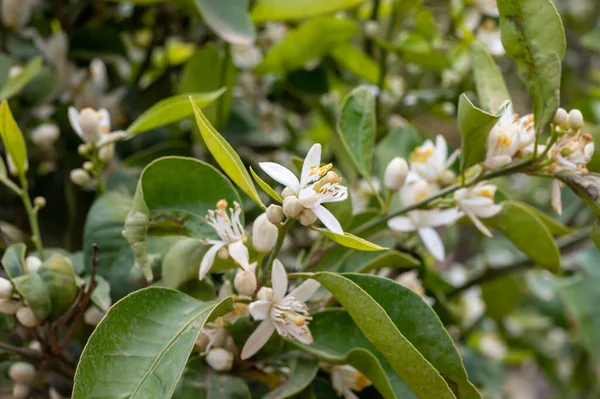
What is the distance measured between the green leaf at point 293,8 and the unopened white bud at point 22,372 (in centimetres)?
54

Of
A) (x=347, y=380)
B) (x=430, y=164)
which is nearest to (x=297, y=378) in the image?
(x=347, y=380)

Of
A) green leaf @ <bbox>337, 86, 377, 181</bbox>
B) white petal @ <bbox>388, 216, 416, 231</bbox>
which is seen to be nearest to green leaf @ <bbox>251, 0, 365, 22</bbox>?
green leaf @ <bbox>337, 86, 377, 181</bbox>

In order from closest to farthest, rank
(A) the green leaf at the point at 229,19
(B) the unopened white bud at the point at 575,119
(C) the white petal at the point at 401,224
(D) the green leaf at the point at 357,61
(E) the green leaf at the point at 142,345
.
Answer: (E) the green leaf at the point at 142,345
(B) the unopened white bud at the point at 575,119
(C) the white petal at the point at 401,224
(A) the green leaf at the point at 229,19
(D) the green leaf at the point at 357,61

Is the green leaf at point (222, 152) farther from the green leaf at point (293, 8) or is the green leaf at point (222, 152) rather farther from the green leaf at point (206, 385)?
the green leaf at point (293, 8)

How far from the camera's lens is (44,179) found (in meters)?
0.84

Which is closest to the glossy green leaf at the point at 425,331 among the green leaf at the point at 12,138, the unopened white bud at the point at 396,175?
the unopened white bud at the point at 396,175

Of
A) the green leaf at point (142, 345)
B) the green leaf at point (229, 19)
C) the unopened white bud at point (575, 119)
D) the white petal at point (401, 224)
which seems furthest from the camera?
the green leaf at point (229, 19)

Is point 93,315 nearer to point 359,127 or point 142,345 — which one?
point 142,345

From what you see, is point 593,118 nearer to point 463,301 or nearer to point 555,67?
point 463,301

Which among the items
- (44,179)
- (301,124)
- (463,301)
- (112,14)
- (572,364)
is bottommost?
(572,364)

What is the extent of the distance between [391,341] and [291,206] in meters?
0.11

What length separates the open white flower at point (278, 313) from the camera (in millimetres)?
470

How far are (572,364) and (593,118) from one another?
2.32 ft

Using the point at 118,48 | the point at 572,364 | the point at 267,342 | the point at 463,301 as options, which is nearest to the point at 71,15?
the point at 118,48
